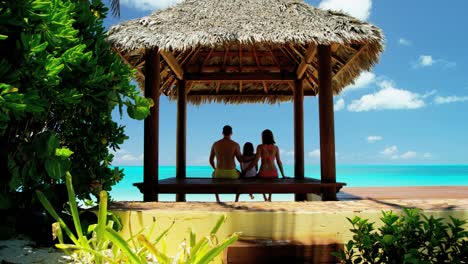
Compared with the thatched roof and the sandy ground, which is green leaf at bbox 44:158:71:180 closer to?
the sandy ground

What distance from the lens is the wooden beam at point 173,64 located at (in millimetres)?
6301

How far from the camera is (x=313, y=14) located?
5719mm

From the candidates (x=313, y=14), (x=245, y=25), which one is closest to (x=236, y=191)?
(x=245, y=25)

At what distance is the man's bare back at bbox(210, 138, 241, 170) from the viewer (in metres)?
6.60

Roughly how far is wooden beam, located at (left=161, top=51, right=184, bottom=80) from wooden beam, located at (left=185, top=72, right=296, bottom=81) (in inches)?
8.4

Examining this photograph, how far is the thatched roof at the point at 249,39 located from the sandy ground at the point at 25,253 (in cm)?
299

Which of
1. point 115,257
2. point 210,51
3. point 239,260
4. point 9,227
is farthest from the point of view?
point 210,51

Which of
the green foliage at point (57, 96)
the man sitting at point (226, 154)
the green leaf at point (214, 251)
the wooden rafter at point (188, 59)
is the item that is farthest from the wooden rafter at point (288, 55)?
the green leaf at point (214, 251)

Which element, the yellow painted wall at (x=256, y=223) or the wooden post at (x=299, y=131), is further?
the wooden post at (x=299, y=131)

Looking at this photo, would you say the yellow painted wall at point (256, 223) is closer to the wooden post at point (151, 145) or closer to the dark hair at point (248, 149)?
the wooden post at point (151, 145)

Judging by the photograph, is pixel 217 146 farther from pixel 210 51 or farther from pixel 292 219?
pixel 292 219

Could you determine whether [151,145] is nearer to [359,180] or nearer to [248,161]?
[248,161]

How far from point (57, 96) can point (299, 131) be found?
614 centimetres

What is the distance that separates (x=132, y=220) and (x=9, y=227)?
78cm
